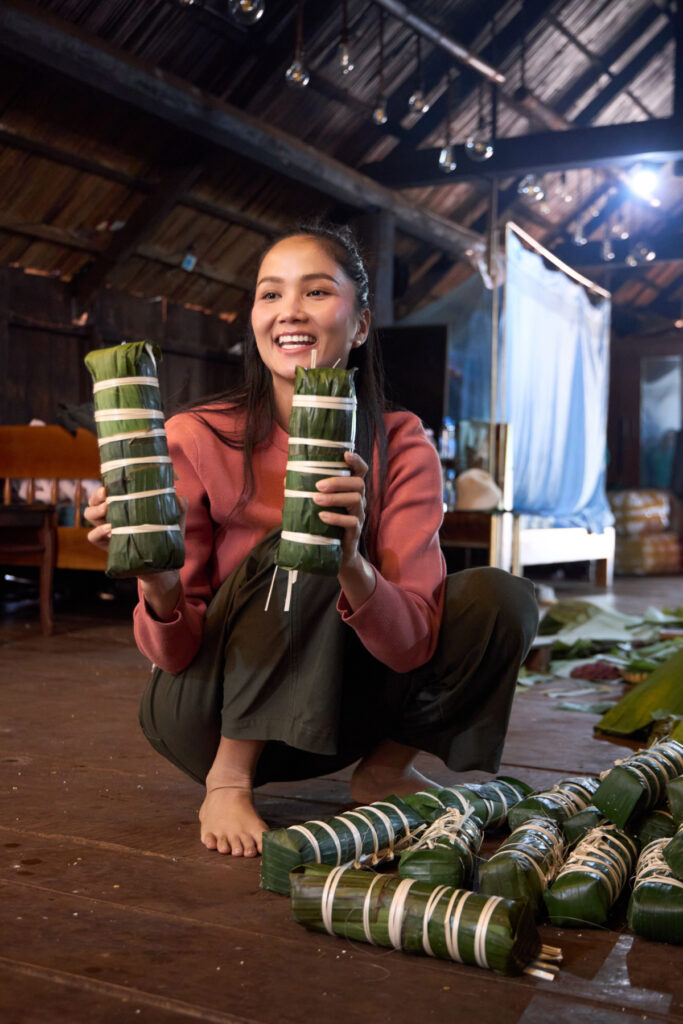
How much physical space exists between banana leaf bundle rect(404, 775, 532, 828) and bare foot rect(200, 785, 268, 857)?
0.22 metres

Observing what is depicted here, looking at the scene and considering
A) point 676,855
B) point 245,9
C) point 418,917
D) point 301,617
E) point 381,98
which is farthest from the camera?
point 381,98

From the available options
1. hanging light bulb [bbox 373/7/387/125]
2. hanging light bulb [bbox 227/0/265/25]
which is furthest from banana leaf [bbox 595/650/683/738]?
hanging light bulb [bbox 373/7/387/125]

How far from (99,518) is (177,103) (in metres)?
4.31

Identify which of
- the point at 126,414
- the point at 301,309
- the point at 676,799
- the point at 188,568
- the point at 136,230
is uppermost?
the point at 136,230

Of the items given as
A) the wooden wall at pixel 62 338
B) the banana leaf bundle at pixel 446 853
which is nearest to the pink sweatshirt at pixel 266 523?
the banana leaf bundle at pixel 446 853

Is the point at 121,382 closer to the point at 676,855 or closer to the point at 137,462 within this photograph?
the point at 137,462

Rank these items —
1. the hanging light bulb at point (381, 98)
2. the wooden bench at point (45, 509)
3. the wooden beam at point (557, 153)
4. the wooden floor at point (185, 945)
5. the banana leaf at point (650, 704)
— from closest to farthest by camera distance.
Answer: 1. the wooden floor at point (185, 945)
2. the banana leaf at point (650, 704)
3. the wooden bench at point (45, 509)
4. the hanging light bulb at point (381, 98)
5. the wooden beam at point (557, 153)

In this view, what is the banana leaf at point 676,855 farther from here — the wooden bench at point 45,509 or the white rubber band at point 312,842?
the wooden bench at point 45,509

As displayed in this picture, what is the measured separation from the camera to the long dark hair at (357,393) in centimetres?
157

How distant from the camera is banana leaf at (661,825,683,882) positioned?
46.6 inches

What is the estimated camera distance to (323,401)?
49.0 inches

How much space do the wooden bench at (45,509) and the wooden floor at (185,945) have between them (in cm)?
199

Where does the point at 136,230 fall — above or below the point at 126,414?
above

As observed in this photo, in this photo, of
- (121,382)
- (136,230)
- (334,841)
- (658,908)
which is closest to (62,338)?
(136,230)
